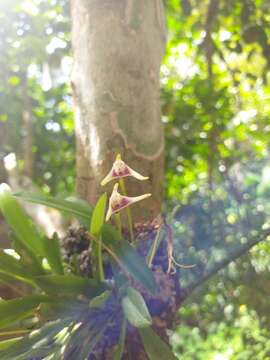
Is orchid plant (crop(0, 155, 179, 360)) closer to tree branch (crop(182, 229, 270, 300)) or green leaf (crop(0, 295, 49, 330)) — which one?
green leaf (crop(0, 295, 49, 330))

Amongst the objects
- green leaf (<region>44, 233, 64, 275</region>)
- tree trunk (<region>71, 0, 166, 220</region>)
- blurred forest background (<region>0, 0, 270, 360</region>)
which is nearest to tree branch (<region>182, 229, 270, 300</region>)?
blurred forest background (<region>0, 0, 270, 360</region>)

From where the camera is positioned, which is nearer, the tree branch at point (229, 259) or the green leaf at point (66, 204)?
the green leaf at point (66, 204)

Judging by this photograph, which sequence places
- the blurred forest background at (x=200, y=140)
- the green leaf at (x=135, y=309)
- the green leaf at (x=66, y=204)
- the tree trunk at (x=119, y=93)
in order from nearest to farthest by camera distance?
the green leaf at (x=135, y=309)
the green leaf at (x=66, y=204)
the tree trunk at (x=119, y=93)
the blurred forest background at (x=200, y=140)

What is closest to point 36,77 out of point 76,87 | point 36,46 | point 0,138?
point 36,46

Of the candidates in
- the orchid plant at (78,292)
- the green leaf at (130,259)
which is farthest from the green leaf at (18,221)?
the green leaf at (130,259)

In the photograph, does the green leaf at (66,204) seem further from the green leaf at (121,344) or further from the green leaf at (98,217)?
the green leaf at (121,344)

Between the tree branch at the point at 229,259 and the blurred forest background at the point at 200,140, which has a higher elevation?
the blurred forest background at the point at 200,140
